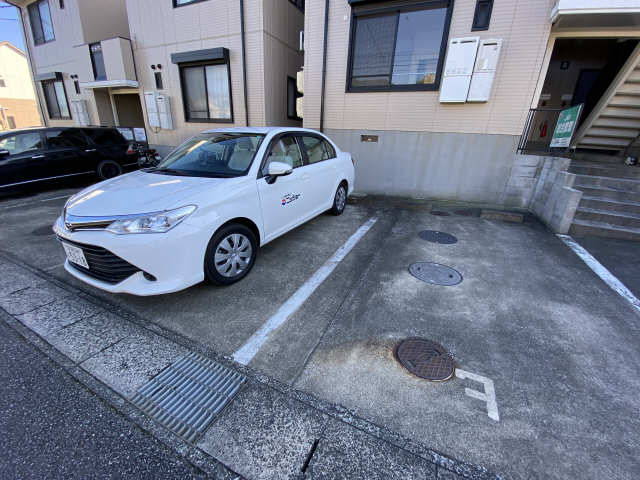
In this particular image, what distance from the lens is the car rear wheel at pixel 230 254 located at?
2.68m

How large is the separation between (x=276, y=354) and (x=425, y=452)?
1.13 m

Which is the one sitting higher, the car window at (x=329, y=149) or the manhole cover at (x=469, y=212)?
the car window at (x=329, y=149)

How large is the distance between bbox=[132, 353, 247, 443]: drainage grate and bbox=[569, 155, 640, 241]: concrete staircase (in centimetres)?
572

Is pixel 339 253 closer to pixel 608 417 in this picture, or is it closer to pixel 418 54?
pixel 608 417

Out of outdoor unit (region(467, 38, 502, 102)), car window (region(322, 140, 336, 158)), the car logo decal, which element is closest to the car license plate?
the car logo decal

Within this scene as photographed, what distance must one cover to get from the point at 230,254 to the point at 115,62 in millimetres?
10180

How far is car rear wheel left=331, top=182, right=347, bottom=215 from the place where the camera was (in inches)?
202

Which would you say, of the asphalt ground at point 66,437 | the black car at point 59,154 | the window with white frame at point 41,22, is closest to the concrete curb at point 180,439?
the asphalt ground at point 66,437

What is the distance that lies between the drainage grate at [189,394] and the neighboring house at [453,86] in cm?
587

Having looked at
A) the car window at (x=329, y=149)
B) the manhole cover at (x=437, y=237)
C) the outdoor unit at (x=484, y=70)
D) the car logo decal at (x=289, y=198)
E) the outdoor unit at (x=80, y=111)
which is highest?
the outdoor unit at (x=484, y=70)

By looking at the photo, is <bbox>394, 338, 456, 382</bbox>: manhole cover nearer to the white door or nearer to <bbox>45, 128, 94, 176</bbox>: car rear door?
the white door

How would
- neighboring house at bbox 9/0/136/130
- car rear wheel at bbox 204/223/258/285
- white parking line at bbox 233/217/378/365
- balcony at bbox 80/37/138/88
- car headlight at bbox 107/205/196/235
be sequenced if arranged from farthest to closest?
neighboring house at bbox 9/0/136/130 < balcony at bbox 80/37/138/88 < car rear wheel at bbox 204/223/258/285 < car headlight at bbox 107/205/196/235 < white parking line at bbox 233/217/378/365

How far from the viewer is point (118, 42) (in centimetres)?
877

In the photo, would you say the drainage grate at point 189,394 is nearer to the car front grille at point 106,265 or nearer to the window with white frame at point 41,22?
the car front grille at point 106,265
